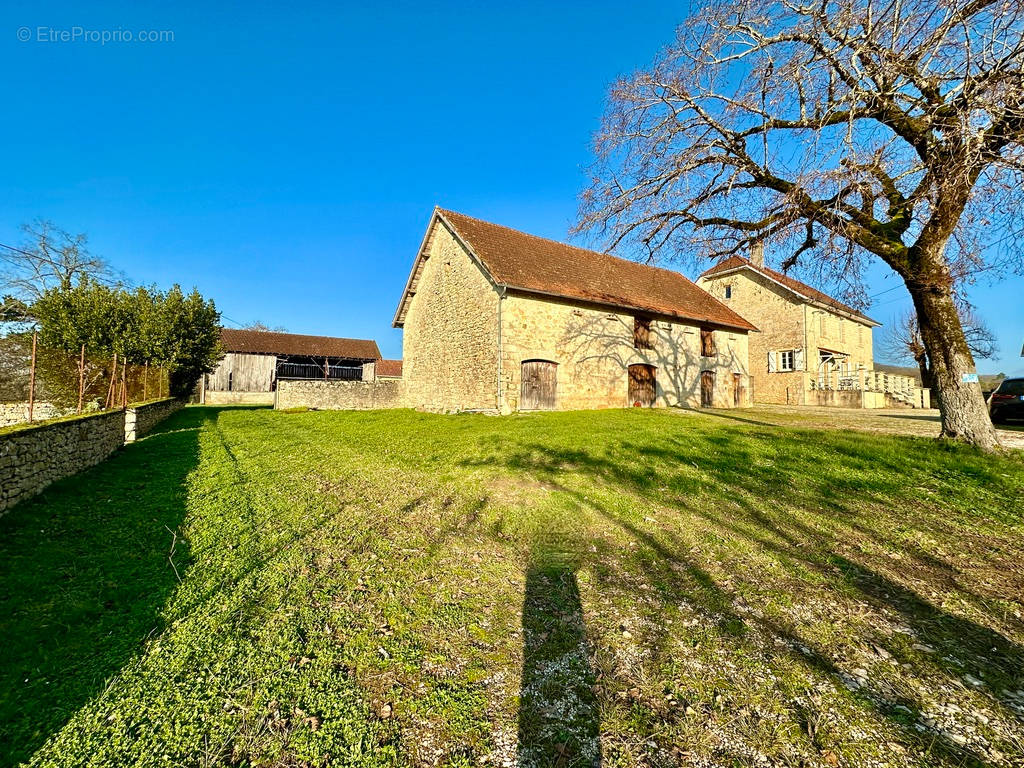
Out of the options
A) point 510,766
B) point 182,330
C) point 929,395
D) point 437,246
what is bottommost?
point 510,766

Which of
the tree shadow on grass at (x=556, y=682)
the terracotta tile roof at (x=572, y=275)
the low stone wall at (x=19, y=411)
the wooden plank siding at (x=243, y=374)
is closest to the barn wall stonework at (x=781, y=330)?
the terracotta tile roof at (x=572, y=275)

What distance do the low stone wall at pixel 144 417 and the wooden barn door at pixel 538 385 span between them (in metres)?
11.0

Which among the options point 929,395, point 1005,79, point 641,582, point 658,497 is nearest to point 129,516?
point 641,582

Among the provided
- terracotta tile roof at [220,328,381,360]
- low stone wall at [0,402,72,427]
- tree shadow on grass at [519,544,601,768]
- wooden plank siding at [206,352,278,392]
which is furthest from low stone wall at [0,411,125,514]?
terracotta tile roof at [220,328,381,360]

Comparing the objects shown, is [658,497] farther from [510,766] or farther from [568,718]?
[510,766]

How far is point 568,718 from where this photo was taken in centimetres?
225

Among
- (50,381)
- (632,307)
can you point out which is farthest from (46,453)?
(632,307)

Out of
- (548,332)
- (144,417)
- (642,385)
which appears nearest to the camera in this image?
(144,417)

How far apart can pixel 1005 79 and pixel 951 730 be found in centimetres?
757

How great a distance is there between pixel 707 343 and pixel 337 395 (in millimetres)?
18884

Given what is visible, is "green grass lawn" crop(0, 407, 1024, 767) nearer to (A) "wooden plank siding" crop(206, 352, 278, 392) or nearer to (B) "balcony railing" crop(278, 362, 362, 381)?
(A) "wooden plank siding" crop(206, 352, 278, 392)

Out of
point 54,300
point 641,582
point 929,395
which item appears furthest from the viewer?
point 929,395

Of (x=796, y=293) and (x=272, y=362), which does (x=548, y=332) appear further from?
(x=272, y=362)

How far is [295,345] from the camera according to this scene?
36375mm
